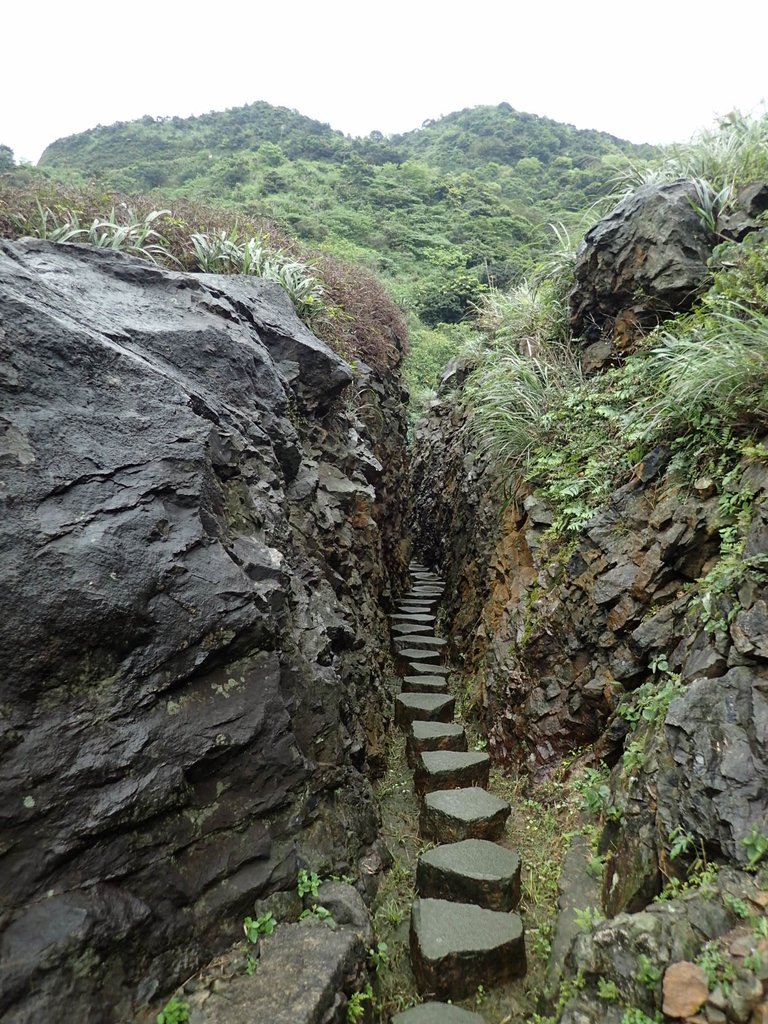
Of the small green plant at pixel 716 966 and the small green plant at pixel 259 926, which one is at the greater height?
the small green plant at pixel 716 966

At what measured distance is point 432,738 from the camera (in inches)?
174

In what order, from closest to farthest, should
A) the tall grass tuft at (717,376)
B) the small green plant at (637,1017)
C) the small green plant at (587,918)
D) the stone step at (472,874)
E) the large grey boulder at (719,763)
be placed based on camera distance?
the small green plant at (637,1017), the large grey boulder at (719,763), the small green plant at (587,918), the tall grass tuft at (717,376), the stone step at (472,874)

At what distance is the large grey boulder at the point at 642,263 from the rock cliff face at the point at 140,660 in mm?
3368

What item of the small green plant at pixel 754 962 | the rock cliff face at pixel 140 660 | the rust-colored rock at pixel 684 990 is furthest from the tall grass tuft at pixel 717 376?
the rock cliff face at pixel 140 660

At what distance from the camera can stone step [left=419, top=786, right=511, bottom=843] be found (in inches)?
136

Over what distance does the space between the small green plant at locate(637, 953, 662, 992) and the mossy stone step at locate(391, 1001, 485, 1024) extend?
1.12 metres

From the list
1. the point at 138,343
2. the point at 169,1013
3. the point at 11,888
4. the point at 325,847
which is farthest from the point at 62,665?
the point at 138,343

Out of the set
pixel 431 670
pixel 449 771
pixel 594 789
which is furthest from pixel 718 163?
pixel 449 771

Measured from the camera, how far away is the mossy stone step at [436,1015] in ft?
7.85

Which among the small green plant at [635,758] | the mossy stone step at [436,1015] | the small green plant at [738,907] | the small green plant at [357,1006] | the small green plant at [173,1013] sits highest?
the small green plant at [738,907]

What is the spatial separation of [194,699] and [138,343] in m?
2.00

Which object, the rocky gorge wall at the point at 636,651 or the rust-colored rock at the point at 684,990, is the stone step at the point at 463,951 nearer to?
the rocky gorge wall at the point at 636,651

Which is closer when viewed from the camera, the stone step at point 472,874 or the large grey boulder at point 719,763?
the large grey boulder at point 719,763

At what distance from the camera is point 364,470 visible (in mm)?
5633
